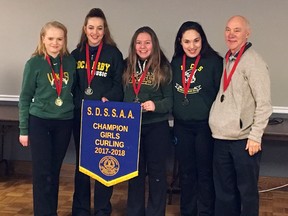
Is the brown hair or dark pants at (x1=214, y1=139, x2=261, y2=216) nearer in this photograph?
dark pants at (x1=214, y1=139, x2=261, y2=216)

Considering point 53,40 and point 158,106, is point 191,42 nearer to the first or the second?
point 158,106

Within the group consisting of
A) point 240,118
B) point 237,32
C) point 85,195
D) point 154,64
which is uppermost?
point 237,32

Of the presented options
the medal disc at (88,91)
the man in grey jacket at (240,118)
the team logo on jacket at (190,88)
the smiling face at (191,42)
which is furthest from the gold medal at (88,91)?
the man in grey jacket at (240,118)

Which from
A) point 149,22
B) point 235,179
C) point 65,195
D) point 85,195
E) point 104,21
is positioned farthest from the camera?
point 149,22

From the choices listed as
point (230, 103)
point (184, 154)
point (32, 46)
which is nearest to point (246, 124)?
point (230, 103)

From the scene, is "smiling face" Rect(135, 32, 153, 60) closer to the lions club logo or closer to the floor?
the lions club logo

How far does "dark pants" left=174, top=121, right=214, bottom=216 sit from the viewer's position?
3.17 metres

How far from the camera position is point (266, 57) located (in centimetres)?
408

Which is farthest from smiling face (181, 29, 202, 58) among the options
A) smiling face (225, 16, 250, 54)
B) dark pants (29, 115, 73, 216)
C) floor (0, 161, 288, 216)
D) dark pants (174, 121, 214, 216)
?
floor (0, 161, 288, 216)

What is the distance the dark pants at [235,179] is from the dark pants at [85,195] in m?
0.81

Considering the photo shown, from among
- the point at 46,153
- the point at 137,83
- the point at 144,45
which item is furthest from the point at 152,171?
the point at 144,45

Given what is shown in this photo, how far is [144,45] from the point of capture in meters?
3.12

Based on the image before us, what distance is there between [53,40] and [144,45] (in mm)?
617

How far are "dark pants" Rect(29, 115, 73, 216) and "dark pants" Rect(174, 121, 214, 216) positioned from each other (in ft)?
2.66
